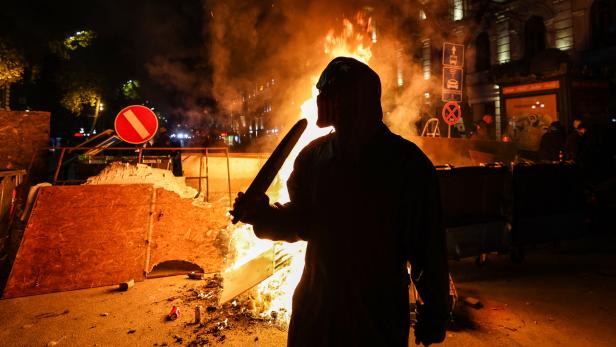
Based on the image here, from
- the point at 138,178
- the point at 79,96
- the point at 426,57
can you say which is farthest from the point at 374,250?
the point at 426,57

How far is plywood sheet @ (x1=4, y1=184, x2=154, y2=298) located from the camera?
5262mm

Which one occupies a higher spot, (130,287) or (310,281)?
(310,281)

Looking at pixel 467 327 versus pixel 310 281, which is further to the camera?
pixel 467 327

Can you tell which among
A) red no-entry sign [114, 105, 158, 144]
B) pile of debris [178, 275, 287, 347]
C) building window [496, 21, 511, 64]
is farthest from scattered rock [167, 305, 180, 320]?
building window [496, 21, 511, 64]

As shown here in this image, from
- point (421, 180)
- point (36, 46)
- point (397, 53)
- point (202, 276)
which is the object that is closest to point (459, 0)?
point (397, 53)

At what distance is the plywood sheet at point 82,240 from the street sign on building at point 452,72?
11.1 m

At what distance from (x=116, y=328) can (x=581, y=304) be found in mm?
5614

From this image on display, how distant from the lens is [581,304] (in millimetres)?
4695

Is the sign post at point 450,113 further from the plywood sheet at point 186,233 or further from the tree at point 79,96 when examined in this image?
the tree at point 79,96

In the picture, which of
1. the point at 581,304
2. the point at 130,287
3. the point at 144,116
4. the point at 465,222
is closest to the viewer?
the point at 581,304

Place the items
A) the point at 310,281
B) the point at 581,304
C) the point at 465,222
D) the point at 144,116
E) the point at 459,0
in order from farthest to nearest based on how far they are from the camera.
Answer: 1. the point at 459,0
2. the point at 144,116
3. the point at 465,222
4. the point at 581,304
5. the point at 310,281

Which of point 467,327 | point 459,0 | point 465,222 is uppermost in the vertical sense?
point 459,0

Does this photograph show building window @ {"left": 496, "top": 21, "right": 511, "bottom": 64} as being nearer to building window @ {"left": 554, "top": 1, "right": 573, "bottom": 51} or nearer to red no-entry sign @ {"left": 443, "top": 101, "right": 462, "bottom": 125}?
building window @ {"left": 554, "top": 1, "right": 573, "bottom": 51}

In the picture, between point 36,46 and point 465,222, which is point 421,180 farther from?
point 36,46
